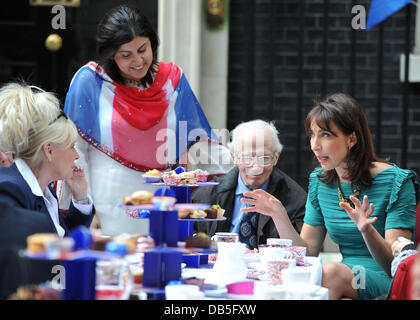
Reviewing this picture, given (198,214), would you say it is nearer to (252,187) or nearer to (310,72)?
(252,187)

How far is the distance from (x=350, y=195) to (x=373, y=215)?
13 cm

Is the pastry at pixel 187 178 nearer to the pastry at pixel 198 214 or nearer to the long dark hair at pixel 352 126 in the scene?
the pastry at pixel 198 214

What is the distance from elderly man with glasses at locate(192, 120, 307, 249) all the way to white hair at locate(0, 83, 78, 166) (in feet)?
3.77

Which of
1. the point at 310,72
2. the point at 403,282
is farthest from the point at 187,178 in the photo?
the point at 310,72

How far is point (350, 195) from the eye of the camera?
9.05 feet

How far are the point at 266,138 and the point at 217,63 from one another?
2.02 m

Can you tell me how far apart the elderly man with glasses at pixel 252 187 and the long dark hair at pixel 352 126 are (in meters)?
0.33

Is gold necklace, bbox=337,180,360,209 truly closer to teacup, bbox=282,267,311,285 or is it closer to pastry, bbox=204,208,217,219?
pastry, bbox=204,208,217,219

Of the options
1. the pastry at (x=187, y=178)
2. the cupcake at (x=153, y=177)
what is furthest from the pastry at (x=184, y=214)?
the cupcake at (x=153, y=177)

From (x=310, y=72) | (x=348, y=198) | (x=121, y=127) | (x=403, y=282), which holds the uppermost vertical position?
(x=310, y=72)

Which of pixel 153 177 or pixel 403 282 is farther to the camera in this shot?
pixel 153 177

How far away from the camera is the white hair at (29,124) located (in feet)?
6.48
